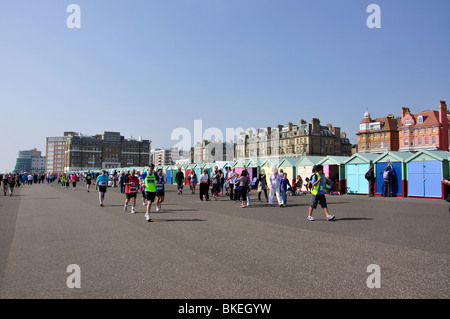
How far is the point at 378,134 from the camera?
88.2m

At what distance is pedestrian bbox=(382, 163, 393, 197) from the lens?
71.7 ft

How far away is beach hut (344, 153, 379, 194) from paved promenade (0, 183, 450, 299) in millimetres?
14376

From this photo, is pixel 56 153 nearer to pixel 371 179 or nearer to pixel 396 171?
pixel 371 179

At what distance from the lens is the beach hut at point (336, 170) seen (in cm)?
2603

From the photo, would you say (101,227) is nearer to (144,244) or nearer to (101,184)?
(144,244)

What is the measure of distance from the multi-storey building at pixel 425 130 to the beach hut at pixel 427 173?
6187 cm

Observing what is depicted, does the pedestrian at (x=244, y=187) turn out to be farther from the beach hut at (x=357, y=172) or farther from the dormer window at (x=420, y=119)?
the dormer window at (x=420, y=119)

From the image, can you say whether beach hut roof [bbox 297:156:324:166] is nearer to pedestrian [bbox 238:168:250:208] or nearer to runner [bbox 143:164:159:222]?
pedestrian [bbox 238:168:250:208]

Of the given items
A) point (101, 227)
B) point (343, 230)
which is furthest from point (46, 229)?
point (343, 230)

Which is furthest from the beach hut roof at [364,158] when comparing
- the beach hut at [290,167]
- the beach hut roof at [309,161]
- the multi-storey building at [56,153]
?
the multi-storey building at [56,153]

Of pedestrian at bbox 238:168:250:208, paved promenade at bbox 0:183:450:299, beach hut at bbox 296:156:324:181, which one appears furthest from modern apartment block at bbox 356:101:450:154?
paved promenade at bbox 0:183:450:299

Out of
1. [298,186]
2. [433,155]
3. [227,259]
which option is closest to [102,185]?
[227,259]

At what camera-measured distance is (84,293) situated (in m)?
4.31

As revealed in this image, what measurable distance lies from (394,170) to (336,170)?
6.28 metres
